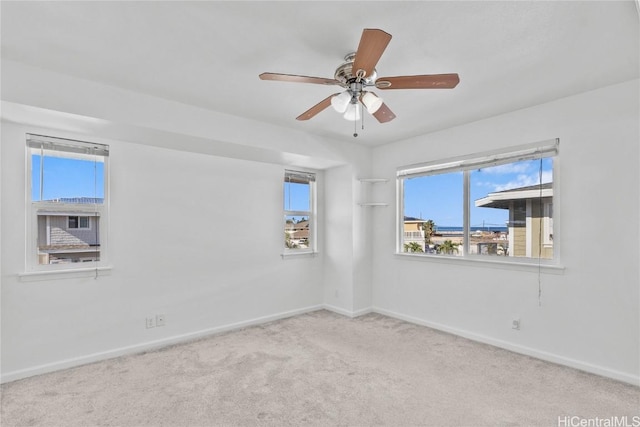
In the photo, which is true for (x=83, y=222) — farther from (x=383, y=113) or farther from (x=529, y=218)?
(x=529, y=218)

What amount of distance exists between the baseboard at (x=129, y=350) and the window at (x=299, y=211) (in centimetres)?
100

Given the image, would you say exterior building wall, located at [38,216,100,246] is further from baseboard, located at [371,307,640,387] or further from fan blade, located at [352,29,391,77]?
baseboard, located at [371,307,640,387]

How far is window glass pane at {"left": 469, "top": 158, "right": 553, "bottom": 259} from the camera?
10.1ft

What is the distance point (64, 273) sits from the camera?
286 centimetres

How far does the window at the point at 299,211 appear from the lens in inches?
179

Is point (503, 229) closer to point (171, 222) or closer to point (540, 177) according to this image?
point (540, 177)

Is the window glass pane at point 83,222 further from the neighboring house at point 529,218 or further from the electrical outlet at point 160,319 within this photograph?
the neighboring house at point 529,218

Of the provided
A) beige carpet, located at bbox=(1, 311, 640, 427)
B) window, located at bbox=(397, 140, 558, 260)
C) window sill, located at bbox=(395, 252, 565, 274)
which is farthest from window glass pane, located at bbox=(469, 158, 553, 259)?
beige carpet, located at bbox=(1, 311, 640, 427)

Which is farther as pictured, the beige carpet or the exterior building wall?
the exterior building wall

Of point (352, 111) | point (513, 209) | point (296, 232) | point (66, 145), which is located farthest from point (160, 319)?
point (513, 209)

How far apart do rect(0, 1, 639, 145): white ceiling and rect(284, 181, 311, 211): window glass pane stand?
1814mm

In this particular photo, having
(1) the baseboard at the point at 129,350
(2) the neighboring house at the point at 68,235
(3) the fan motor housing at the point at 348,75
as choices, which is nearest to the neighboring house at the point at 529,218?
(3) the fan motor housing at the point at 348,75

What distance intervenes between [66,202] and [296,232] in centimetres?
267

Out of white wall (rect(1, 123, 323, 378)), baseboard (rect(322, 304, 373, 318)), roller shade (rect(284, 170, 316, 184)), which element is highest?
roller shade (rect(284, 170, 316, 184))
